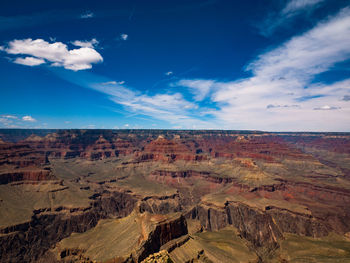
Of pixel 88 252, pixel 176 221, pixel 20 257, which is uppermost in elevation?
pixel 176 221

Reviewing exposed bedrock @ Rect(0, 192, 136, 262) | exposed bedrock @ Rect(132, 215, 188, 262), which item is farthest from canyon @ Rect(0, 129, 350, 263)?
exposed bedrock @ Rect(0, 192, 136, 262)

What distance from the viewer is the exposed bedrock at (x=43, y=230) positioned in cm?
9644

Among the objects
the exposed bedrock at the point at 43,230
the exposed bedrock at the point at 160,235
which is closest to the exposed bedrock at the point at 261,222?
the exposed bedrock at the point at 160,235

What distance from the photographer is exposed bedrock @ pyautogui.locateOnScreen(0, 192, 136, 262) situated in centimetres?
9644

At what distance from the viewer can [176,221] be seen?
78.0 m

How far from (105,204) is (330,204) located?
152287mm

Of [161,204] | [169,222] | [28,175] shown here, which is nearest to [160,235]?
[169,222]

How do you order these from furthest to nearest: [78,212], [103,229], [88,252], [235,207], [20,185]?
[20,185] → [235,207] → [78,212] → [103,229] → [88,252]

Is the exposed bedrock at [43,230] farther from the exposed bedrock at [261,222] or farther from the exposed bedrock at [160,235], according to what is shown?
the exposed bedrock at [160,235]

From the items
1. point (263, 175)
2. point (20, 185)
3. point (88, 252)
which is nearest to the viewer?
point (88, 252)

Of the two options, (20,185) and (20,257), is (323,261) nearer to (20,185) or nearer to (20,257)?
(20,257)

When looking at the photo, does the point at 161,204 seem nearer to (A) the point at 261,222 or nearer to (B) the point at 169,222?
(A) the point at 261,222

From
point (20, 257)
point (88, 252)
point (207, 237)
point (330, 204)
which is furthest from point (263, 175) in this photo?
point (20, 257)

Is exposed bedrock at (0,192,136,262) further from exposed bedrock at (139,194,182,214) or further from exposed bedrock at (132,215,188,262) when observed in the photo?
exposed bedrock at (132,215,188,262)
